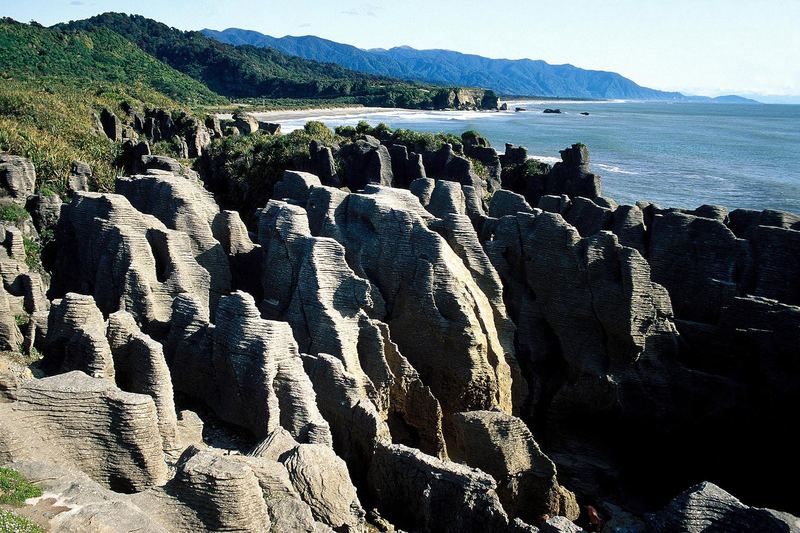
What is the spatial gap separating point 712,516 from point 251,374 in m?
7.25

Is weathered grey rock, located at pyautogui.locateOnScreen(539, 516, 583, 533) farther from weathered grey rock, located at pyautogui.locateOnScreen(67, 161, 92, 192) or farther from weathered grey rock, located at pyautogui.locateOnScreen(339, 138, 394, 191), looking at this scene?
weathered grey rock, located at pyautogui.locateOnScreen(67, 161, 92, 192)

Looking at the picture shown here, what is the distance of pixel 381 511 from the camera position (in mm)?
10898

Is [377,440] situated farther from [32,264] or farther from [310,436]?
[32,264]

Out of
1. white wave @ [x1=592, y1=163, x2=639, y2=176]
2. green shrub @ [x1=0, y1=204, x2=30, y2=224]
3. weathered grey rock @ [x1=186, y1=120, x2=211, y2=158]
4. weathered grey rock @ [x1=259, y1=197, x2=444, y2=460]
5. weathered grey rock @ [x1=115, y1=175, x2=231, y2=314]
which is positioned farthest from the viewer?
white wave @ [x1=592, y1=163, x2=639, y2=176]

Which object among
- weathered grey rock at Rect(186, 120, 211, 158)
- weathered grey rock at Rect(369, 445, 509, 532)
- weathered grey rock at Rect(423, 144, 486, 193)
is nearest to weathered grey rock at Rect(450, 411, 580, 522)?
weathered grey rock at Rect(369, 445, 509, 532)

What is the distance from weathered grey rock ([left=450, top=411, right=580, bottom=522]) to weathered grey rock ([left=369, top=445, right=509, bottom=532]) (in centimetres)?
174

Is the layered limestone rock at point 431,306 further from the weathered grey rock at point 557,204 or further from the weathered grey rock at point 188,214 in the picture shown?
the weathered grey rock at point 557,204

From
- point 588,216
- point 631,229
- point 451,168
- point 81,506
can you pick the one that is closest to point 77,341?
Result: point 81,506

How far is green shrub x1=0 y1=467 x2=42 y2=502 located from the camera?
6.75 m

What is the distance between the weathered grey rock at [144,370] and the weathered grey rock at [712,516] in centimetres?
725

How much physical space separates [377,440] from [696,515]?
499 centimetres

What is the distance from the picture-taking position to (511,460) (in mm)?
11906

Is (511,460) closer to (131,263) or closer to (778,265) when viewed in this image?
(131,263)

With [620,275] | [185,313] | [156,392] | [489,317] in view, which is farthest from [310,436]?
[620,275]
